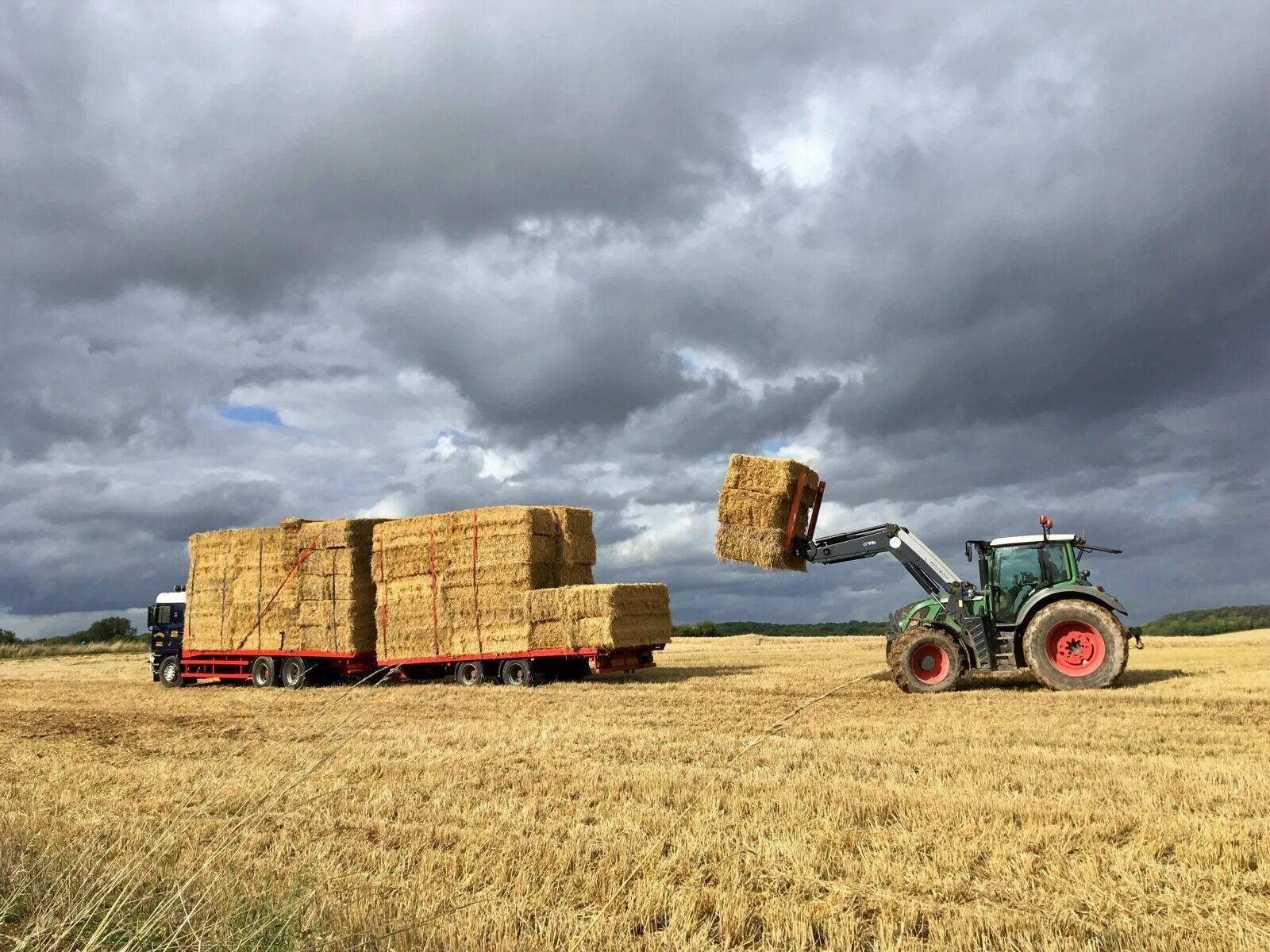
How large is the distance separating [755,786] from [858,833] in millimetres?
1543

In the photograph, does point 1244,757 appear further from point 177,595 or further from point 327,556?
point 177,595

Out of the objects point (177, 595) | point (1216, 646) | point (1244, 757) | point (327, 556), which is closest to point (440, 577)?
point (327, 556)

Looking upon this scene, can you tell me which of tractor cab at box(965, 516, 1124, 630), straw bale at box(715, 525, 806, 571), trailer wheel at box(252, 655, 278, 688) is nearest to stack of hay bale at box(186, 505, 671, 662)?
trailer wheel at box(252, 655, 278, 688)

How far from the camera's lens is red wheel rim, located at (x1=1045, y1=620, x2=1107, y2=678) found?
14.5 meters

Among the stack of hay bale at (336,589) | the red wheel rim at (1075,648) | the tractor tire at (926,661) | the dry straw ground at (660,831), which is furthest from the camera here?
the stack of hay bale at (336,589)

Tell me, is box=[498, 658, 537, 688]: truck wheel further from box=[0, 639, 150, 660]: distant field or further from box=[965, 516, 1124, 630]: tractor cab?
box=[0, 639, 150, 660]: distant field

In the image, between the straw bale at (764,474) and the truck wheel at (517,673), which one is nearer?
the straw bale at (764,474)

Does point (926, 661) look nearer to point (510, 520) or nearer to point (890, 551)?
point (890, 551)

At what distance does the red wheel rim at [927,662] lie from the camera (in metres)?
15.2

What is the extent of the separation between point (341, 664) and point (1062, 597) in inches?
629

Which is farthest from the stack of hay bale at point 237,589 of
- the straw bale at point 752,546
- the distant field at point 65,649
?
the distant field at point 65,649

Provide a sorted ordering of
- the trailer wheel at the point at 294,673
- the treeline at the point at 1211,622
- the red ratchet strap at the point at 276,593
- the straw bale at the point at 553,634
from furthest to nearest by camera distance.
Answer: the treeline at the point at 1211,622 → the red ratchet strap at the point at 276,593 → the trailer wheel at the point at 294,673 → the straw bale at the point at 553,634

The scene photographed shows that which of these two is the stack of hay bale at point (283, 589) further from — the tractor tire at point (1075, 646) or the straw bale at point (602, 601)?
the tractor tire at point (1075, 646)

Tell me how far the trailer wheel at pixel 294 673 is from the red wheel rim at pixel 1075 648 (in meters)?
16.4
